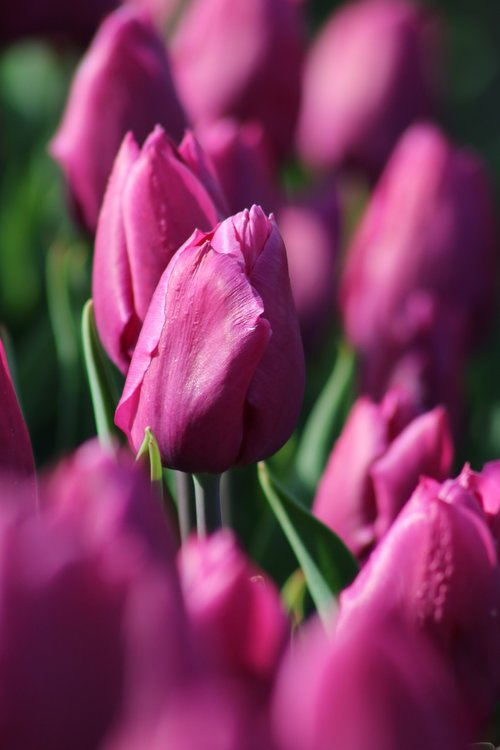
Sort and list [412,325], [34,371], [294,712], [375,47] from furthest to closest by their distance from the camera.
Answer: [375,47] → [34,371] → [412,325] → [294,712]

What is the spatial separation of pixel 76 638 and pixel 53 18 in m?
0.64

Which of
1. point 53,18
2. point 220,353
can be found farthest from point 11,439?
point 53,18

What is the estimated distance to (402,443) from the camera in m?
0.47

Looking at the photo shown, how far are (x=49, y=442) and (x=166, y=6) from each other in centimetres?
51

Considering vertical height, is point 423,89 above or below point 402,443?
above

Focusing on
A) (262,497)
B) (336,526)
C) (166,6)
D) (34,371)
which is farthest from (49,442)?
(166,6)

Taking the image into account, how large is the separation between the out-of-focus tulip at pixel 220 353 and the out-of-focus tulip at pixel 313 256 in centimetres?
29

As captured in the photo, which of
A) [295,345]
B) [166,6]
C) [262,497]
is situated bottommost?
[262,497]

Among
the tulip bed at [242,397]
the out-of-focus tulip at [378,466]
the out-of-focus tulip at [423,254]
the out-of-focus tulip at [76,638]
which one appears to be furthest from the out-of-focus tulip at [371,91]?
the out-of-focus tulip at [76,638]

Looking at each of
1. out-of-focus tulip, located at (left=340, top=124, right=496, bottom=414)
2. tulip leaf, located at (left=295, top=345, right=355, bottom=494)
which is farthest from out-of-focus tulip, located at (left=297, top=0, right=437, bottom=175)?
tulip leaf, located at (left=295, top=345, right=355, bottom=494)

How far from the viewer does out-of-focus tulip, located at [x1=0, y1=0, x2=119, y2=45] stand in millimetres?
776

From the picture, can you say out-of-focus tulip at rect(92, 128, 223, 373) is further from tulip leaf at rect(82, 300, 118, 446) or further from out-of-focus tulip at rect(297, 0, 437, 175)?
out-of-focus tulip at rect(297, 0, 437, 175)

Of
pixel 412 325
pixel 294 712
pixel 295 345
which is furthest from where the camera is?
pixel 412 325

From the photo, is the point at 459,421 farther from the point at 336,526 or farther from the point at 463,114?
the point at 463,114
